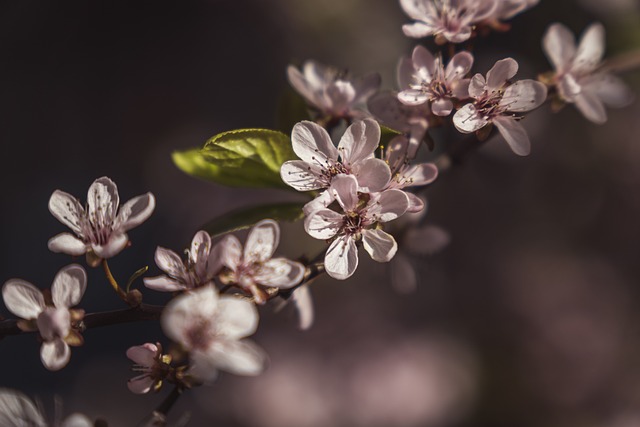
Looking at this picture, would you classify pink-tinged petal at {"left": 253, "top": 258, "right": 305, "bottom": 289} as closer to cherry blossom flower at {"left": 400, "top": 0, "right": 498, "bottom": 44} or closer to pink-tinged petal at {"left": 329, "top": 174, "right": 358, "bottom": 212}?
pink-tinged petal at {"left": 329, "top": 174, "right": 358, "bottom": 212}

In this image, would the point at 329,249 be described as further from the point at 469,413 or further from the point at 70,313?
the point at 469,413

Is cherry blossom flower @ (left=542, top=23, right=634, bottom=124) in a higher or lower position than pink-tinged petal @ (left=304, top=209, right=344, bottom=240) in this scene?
higher

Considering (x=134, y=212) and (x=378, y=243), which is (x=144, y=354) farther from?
(x=378, y=243)

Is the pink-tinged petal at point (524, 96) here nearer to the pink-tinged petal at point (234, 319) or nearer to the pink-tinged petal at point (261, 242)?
the pink-tinged petal at point (261, 242)

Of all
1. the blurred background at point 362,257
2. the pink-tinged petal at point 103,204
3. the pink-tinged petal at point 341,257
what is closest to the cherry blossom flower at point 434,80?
the pink-tinged petal at point 341,257

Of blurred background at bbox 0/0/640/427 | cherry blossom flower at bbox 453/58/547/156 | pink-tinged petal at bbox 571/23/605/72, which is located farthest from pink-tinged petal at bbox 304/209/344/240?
blurred background at bbox 0/0/640/427
